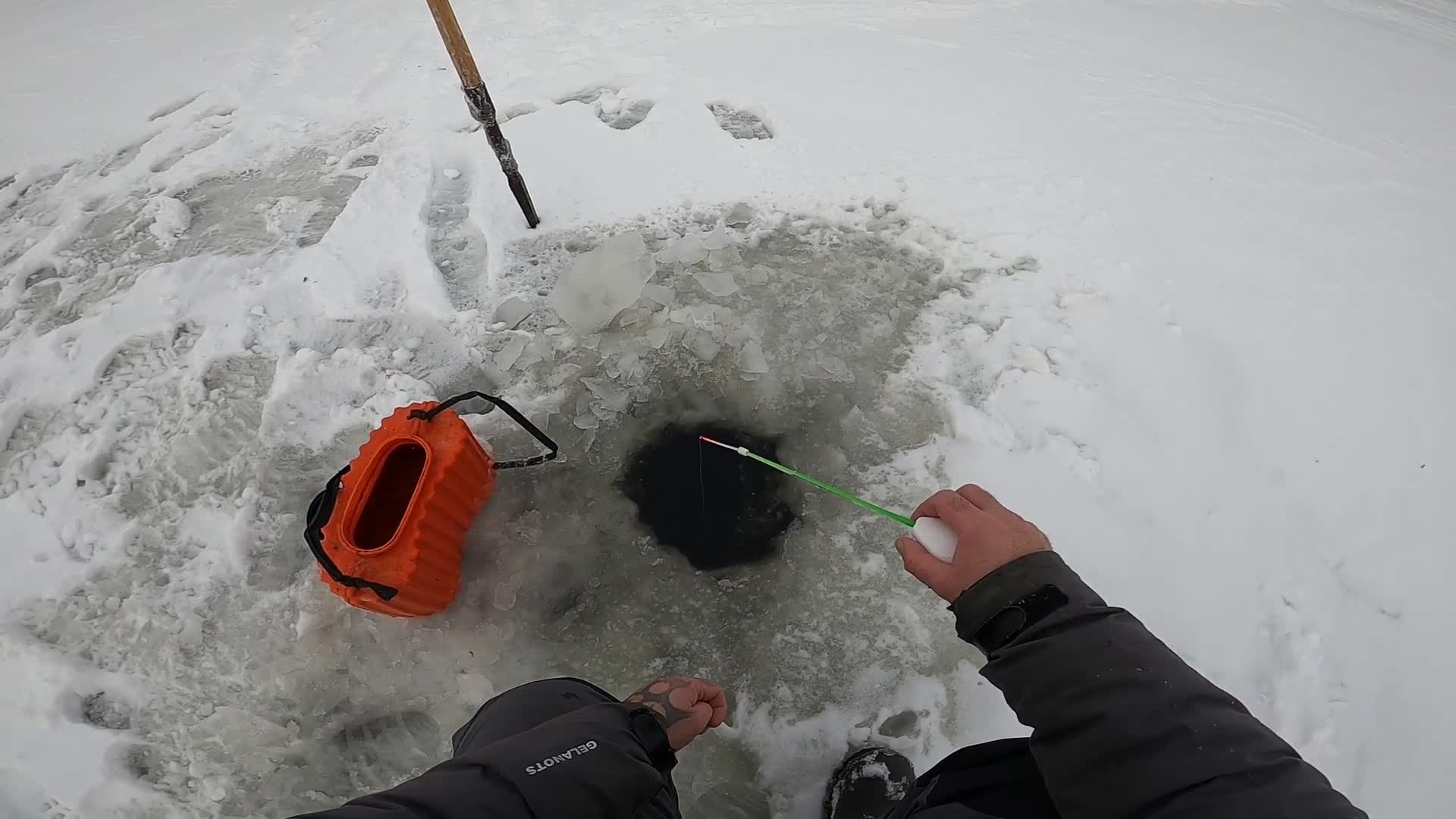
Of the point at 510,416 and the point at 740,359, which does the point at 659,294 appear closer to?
the point at 740,359

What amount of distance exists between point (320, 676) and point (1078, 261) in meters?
3.01

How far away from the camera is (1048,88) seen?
3410mm

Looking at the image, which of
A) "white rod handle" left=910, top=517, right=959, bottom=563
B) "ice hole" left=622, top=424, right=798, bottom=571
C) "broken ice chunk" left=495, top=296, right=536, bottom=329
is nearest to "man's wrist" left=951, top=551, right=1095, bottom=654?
"white rod handle" left=910, top=517, right=959, bottom=563

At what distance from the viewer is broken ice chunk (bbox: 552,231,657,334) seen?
2.52 meters

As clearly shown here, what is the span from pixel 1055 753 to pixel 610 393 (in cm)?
173

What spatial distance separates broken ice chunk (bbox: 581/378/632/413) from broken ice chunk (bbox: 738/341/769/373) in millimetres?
435

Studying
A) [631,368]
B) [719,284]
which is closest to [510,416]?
[631,368]

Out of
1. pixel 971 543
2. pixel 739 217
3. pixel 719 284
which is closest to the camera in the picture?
pixel 971 543

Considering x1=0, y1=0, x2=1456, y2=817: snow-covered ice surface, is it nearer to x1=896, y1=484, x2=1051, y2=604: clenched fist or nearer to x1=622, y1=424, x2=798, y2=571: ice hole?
x1=622, y1=424, x2=798, y2=571: ice hole

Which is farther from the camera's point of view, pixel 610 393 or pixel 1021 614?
pixel 610 393

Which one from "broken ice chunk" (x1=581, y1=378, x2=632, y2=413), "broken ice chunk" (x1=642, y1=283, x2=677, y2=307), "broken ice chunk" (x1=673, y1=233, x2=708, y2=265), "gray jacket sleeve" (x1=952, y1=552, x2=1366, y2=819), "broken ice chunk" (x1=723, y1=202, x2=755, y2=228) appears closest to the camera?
"gray jacket sleeve" (x1=952, y1=552, x2=1366, y2=819)

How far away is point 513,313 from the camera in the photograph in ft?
8.52

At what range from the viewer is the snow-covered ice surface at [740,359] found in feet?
6.37

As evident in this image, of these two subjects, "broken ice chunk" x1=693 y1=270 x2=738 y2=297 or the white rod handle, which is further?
"broken ice chunk" x1=693 y1=270 x2=738 y2=297
